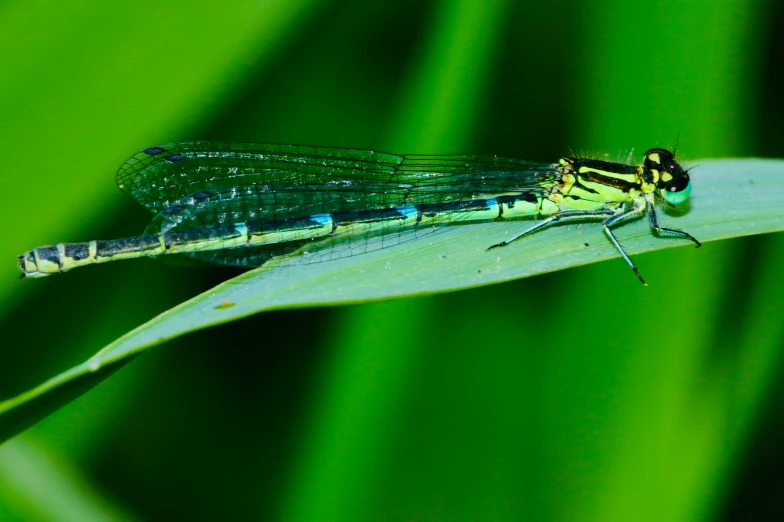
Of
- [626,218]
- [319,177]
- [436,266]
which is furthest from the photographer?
[319,177]

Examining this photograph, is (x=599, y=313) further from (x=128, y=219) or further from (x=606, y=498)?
(x=128, y=219)

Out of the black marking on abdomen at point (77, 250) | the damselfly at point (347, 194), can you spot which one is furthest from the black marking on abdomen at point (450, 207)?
the black marking on abdomen at point (77, 250)

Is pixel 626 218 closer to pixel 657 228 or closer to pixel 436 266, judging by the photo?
pixel 657 228

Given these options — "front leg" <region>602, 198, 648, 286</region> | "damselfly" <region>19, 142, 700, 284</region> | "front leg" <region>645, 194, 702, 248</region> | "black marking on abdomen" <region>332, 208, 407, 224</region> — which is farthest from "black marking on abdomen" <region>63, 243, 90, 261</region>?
"front leg" <region>645, 194, 702, 248</region>

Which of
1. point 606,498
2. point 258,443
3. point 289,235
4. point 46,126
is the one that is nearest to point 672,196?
point 606,498

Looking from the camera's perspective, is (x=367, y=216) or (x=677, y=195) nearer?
(x=677, y=195)

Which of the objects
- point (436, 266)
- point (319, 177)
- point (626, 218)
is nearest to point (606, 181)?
point (626, 218)

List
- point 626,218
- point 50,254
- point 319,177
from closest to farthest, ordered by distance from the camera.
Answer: point 50,254
point 626,218
point 319,177
